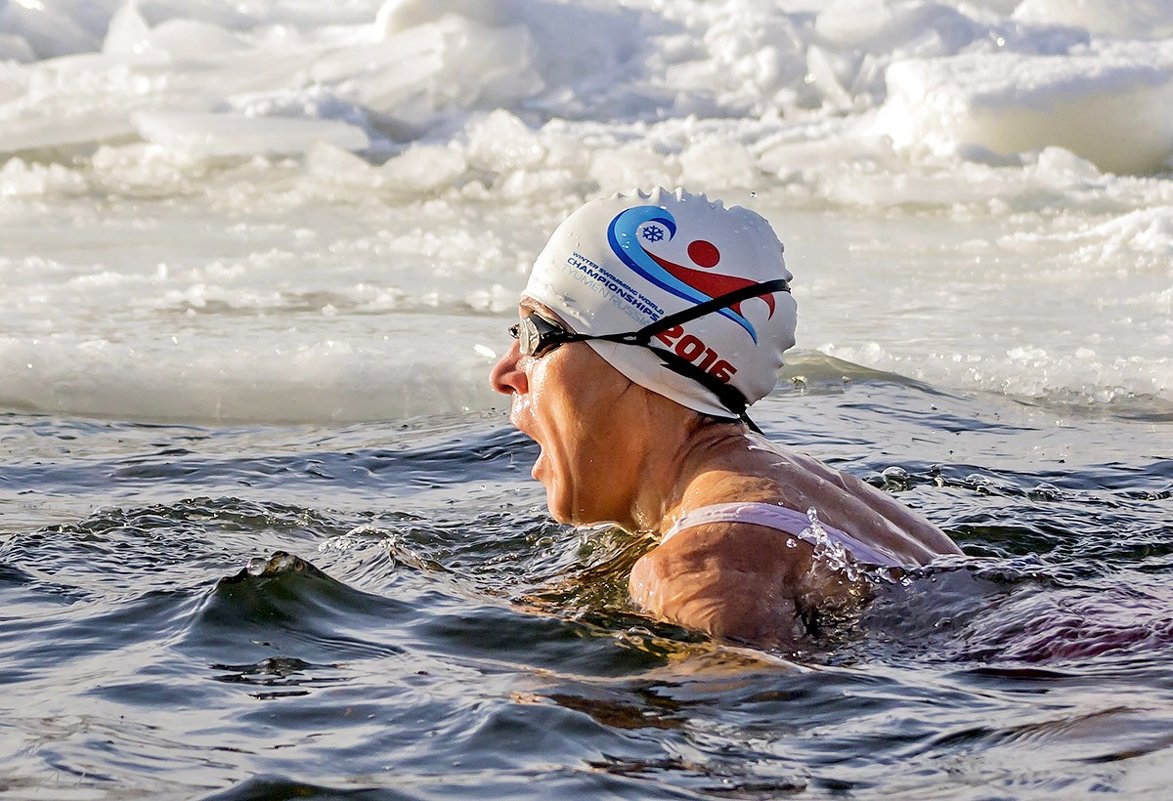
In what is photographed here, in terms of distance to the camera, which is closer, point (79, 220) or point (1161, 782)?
point (1161, 782)

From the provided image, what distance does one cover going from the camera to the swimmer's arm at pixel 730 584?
117 inches

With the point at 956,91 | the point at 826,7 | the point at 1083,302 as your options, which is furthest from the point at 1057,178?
the point at 826,7

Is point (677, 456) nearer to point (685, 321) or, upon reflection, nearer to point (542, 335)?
point (685, 321)

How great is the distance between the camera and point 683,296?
3.39 m

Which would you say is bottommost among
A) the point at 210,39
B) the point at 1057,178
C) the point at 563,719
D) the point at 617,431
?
the point at 563,719

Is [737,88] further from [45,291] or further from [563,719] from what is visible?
[563,719]

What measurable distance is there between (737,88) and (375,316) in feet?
20.3

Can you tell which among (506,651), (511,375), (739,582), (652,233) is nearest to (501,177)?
(511,375)

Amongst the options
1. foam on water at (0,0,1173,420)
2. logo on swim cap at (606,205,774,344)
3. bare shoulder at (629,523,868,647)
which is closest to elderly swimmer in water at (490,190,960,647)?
logo on swim cap at (606,205,774,344)

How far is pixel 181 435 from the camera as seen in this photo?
17.7 ft

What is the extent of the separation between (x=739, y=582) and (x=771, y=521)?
0.15 meters

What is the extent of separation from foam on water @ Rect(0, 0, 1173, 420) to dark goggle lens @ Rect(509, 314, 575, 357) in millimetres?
2442

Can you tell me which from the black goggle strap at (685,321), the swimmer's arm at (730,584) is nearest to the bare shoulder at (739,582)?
the swimmer's arm at (730,584)

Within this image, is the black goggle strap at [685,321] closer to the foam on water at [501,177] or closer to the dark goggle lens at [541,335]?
the dark goggle lens at [541,335]
